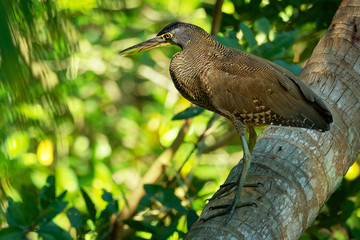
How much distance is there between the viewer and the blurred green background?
1056 mm

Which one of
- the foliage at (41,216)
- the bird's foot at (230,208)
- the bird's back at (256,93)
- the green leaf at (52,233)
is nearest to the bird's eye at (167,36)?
the bird's back at (256,93)

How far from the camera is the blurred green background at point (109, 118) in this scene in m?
1.06

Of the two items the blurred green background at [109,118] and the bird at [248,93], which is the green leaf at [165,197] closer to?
the blurred green background at [109,118]

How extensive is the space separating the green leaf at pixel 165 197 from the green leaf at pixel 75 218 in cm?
38

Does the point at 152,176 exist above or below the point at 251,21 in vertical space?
below

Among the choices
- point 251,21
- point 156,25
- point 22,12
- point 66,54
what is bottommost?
point 156,25

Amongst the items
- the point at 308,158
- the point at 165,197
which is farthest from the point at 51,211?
the point at 308,158

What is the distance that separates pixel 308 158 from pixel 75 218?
1.27 meters

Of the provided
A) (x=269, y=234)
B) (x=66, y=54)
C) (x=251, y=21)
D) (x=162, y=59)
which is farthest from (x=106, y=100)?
(x=66, y=54)

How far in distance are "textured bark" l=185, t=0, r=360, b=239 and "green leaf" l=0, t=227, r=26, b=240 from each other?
2.98 ft

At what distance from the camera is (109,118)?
448 cm

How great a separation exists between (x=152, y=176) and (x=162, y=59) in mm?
1419

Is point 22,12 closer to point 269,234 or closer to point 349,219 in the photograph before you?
point 269,234

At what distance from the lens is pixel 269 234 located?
1.79 meters
